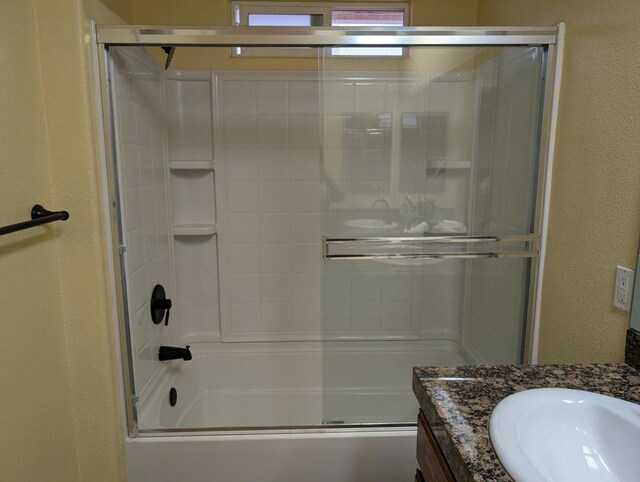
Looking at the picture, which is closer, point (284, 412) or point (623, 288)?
point (623, 288)

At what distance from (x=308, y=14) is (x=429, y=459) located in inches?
89.4

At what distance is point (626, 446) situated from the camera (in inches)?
33.8

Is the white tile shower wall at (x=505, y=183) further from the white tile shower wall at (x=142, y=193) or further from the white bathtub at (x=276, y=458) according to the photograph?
the white tile shower wall at (x=142, y=193)

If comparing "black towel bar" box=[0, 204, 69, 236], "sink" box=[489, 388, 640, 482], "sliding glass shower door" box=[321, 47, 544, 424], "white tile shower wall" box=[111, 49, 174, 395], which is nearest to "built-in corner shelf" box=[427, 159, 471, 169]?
"sliding glass shower door" box=[321, 47, 544, 424]

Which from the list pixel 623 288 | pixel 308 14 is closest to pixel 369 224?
pixel 623 288

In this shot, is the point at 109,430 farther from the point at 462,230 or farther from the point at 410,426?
the point at 462,230

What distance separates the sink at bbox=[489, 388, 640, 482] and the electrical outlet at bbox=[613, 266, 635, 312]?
38cm

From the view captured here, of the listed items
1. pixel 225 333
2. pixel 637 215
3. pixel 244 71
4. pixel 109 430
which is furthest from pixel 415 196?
pixel 109 430

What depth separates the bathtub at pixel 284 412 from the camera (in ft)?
5.56

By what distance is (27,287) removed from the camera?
1.34 meters

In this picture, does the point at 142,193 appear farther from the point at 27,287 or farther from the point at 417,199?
the point at 417,199

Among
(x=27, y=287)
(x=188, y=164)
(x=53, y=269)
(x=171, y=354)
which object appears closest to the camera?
(x=27, y=287)

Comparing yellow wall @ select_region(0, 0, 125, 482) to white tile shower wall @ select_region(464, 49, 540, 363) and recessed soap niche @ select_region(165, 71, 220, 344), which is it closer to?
recessed soap niche @ select_region(165, 71, 220, 344)

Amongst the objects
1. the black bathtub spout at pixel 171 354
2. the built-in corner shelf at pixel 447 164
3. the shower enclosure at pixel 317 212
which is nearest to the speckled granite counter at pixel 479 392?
the shower enclosure at pixel 317 212
